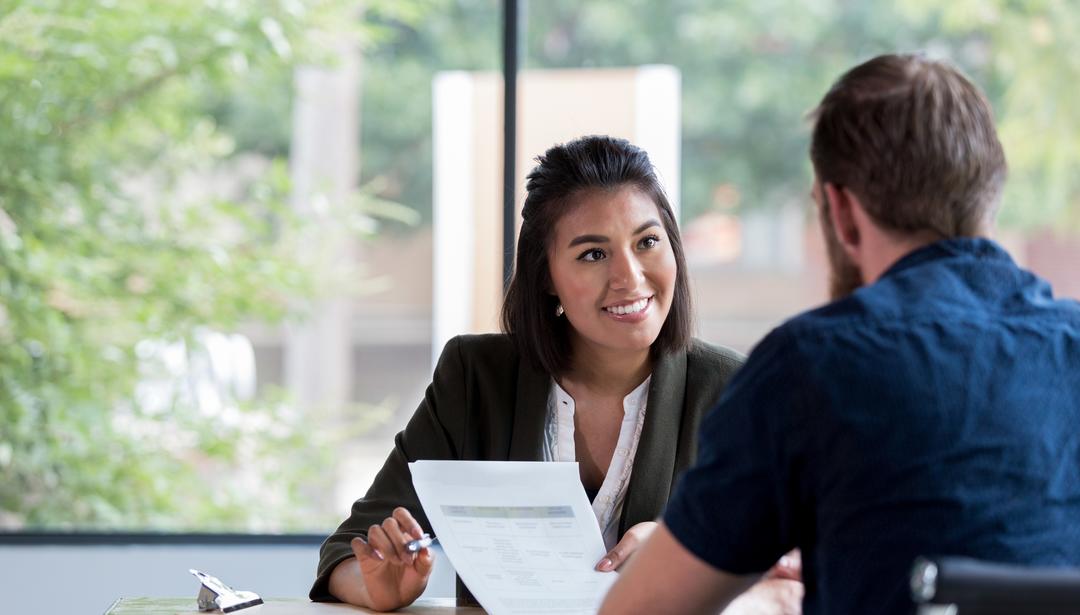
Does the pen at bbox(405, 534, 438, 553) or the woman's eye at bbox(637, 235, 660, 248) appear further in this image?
the woman's eye at bbox(637, 235, 660, 248)

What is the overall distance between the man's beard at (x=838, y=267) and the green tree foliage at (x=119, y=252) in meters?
3.04

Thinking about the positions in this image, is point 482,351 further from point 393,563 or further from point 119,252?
point 119,252

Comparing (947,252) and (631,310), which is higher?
(947,252)

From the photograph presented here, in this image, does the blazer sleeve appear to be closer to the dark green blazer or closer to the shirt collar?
the dark green blazer

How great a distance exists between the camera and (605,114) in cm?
441

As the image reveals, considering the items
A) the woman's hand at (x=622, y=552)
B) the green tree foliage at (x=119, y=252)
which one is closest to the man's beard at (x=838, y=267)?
the woman's hand at (x=622, y=552)

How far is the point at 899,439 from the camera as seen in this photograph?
3.18 ft

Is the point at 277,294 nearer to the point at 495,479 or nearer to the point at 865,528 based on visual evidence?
the point at 495,479

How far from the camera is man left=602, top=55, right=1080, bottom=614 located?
97 centimetres

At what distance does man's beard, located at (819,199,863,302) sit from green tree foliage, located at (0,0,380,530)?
3.04 meters

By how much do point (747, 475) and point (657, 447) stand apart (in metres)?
0.82

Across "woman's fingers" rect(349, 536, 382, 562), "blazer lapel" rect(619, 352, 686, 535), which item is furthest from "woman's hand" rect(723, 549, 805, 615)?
"woman's fingers" rect(349, 536, 382, 562)

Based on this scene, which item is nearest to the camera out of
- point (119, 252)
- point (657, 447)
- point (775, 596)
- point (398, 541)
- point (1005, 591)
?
point (1005, 591)

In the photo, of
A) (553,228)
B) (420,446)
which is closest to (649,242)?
(553,228)
